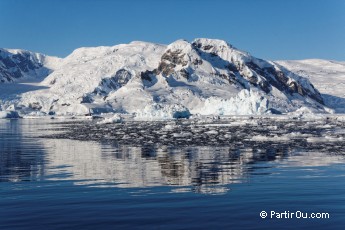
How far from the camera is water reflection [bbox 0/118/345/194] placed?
20.3 meters

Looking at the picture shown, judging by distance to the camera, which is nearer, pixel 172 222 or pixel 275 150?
pixel 172 222

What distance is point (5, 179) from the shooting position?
2172 centimetres

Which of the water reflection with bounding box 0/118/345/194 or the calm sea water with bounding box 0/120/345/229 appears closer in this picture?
the calm sea water with bounding box 0/120/345/229

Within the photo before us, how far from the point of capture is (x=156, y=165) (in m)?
25.9

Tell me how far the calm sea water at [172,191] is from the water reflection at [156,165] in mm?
47

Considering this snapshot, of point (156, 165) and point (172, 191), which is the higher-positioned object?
point (156, 165)

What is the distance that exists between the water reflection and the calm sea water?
0.15 feet

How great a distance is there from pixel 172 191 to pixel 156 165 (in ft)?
26.8

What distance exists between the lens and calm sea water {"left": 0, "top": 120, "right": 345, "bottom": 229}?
13.5m

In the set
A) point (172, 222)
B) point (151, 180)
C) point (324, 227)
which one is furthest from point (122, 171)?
point (324, 227)

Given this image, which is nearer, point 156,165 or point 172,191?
point 172,191

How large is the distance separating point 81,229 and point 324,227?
250 inches

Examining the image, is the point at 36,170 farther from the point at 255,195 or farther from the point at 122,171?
the point at 255,195

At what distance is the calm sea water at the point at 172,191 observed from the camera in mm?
13492
